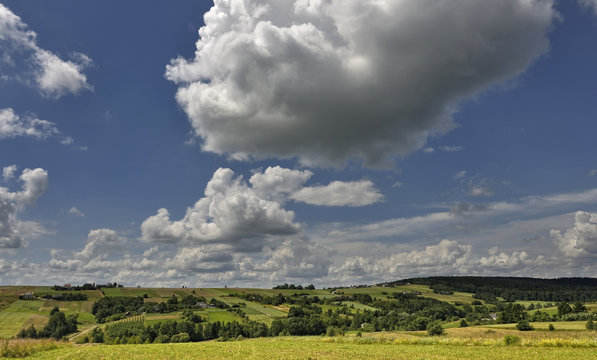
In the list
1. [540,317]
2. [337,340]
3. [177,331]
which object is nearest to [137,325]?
[177,331]

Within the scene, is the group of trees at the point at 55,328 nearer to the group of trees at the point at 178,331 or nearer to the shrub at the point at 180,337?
the group of trees at the point at 178,331

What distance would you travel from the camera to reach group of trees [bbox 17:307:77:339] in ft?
529

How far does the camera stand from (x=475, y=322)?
169625mm

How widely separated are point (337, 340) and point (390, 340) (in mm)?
8655

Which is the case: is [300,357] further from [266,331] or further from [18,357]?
[266,331]

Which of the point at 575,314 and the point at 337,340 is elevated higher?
the point at 337,340

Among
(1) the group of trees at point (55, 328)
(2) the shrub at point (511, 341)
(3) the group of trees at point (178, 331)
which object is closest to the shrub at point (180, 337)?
(3) the group of trees at point (178, 331)

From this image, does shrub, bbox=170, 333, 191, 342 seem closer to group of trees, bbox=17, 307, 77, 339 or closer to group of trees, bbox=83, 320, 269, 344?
group of trees, bbox=83, 320, 269, 344

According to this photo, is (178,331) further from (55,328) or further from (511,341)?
(511,341)

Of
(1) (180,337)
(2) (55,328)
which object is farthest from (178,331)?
(2) (55,328)

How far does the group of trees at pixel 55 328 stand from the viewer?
16118 cm

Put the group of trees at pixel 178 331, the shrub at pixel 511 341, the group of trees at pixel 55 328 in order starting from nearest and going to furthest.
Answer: the shrub at pixel 511 341 < the group of trees at pixel 178 331 < the group of trees at pixel 55 328

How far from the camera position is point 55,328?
17400cm

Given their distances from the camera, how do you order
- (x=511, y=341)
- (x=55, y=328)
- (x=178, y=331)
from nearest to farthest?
(x=511, y=341), (x=178, y=331), (x=55, y=328)
